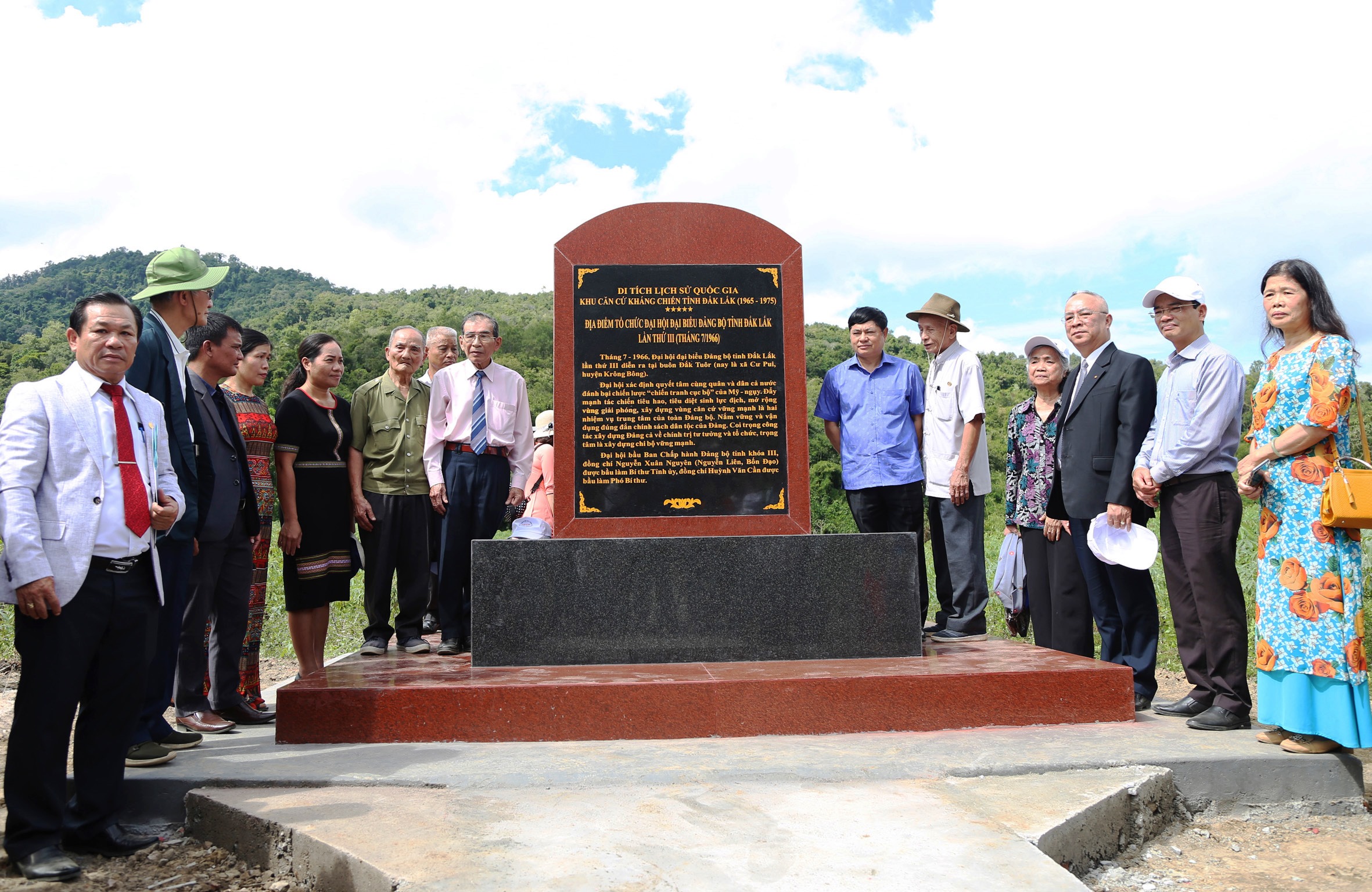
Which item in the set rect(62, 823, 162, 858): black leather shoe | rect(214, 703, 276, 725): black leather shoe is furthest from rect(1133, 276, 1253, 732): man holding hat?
rect(214, 703, 276, 725): black leather shoe

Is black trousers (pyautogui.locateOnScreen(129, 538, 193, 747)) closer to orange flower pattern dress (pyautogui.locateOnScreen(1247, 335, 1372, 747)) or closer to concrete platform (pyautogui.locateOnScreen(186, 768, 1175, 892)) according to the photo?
concrete platform (pyautogui.locateOnScreen(186, 768, 1175, 892))

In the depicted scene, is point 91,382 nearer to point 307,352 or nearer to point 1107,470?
point 307,352

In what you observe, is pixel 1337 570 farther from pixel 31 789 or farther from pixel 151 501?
pixel 31 789

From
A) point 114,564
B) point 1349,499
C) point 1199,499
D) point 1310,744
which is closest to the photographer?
point 114,564

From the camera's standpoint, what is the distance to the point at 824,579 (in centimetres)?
438

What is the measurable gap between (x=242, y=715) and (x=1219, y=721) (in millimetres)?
3954

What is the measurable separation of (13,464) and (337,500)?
209 centimetres

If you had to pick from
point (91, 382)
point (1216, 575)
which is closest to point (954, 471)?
point (1216, 575)

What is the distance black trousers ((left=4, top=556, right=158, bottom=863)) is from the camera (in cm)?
270

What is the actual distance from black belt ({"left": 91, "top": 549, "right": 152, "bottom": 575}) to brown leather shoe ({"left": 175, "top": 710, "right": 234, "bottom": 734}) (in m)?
1.36

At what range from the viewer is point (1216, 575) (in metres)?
3.89

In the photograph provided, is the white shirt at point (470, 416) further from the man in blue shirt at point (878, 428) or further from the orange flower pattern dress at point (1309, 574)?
the orange flower pattern dress at point (1309, 574)

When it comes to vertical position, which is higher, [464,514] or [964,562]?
[464,514]

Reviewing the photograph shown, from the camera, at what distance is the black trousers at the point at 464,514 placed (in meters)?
4.91
